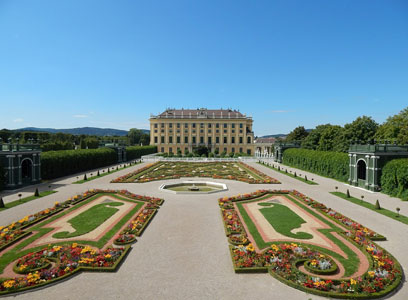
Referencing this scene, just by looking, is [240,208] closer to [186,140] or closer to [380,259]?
[380,259]

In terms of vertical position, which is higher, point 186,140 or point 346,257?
point 186,140

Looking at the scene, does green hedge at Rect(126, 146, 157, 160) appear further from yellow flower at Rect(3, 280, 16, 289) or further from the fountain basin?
yellow flower at Rect(3, 280, 16, 289)

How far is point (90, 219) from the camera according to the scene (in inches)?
685

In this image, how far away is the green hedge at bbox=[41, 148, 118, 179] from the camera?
34.4 m

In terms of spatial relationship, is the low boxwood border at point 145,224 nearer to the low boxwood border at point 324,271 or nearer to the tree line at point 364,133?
the low boxwood border at point 324,271

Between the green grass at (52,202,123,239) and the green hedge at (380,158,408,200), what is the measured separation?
26164 mm

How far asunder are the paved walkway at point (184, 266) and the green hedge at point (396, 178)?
4.44m

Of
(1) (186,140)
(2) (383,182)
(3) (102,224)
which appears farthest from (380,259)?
(1) (186,140)

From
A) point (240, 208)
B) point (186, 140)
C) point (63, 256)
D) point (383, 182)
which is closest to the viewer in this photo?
point (63, 256)

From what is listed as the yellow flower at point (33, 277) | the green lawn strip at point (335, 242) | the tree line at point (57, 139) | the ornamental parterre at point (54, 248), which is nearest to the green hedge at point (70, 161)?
the tree line at point (57, 139)

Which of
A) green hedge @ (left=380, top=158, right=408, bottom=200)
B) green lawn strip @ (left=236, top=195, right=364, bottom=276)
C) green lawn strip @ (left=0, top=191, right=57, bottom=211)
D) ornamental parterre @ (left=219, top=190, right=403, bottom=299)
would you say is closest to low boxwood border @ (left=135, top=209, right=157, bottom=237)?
ornamental parterre @ (left=219, top=190, right=403, bottom=299)

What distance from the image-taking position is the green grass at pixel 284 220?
583 inches

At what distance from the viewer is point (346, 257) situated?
1200 cm

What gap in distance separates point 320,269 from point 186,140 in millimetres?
83037
